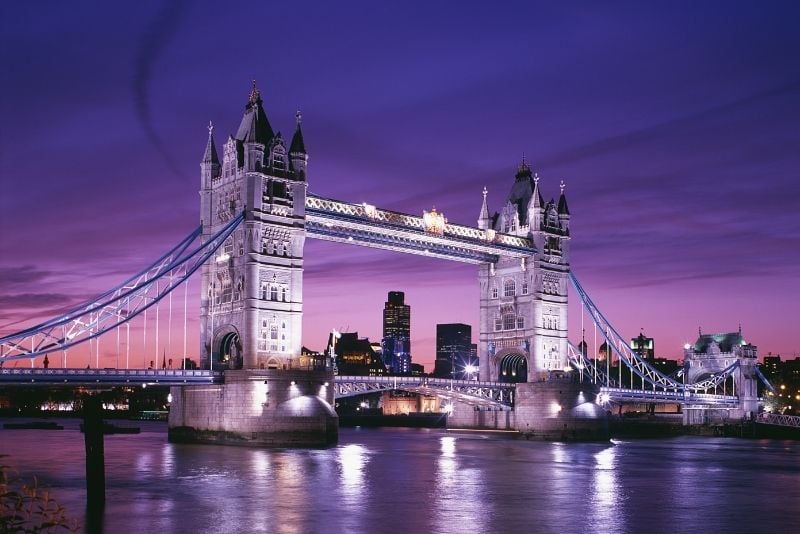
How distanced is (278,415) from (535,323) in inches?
1312

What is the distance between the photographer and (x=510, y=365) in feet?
319

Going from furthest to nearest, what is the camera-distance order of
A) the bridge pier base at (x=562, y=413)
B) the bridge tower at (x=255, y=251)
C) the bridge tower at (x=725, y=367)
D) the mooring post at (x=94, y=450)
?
the bridge tower at (x=725, y=367) → the bridge pier base at (x=562, y=413) → the bridge tower at (x=255, y=251) → the mooring post at (x=94, y=450)

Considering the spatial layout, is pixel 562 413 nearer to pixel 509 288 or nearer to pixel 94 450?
pixel 509 288

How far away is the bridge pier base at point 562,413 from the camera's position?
3302 inches

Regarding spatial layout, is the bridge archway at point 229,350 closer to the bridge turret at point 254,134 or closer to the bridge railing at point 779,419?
the bridge turret at point 254,134

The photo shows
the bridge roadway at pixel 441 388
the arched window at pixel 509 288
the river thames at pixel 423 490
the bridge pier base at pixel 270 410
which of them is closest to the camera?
the river thames at pixel 423 490

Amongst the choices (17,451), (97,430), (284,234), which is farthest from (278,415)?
(97,430)

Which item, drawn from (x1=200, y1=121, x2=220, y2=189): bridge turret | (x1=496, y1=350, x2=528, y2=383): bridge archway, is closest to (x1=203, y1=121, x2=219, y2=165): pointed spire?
(x1=200, y1=121, x2=220, y2=189): bridge turret

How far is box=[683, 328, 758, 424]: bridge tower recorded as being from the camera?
395ft

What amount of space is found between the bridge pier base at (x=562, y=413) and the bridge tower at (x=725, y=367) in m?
38.4

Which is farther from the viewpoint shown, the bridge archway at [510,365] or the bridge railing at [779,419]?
the bridge railing at [779,419]

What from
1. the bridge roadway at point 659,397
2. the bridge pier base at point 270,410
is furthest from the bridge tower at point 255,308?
the bridge roadway at point 659,397

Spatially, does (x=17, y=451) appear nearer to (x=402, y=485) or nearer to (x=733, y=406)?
(x=402, y=485)

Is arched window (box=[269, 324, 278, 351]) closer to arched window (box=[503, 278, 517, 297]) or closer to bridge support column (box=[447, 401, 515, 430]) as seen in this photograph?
bridge support column (box=[447, 401, 515, 430])
